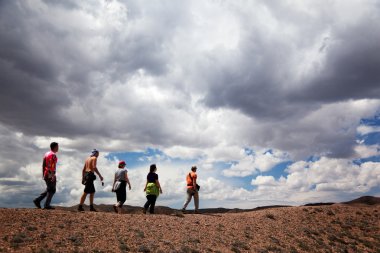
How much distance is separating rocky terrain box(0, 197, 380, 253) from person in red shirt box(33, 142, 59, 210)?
554 mm

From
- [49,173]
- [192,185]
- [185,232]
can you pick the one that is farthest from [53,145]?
[192,185]

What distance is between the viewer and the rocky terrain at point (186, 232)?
10.6 m

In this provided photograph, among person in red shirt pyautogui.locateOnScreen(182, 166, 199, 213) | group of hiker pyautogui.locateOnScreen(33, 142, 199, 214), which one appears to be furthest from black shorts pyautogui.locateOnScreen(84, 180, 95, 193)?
person in red shirt pyautogui.locateOnScreen(182, 166, 199, 213)

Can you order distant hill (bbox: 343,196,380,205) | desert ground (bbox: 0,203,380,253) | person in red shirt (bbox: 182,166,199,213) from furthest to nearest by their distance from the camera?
distant hill (bbox: 343,196,380,205) → person in red shirt (bbox: 182,166,199,213) → desert ground (bbox: 0,203,380,253)

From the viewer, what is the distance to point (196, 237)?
42.9ft

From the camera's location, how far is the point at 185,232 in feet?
43.8

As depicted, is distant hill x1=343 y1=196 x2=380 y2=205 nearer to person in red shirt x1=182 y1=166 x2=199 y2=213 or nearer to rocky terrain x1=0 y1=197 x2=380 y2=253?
rocky terrain x1=0 y1=197 x2=380 y2=253

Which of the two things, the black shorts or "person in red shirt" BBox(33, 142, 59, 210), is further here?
the black shorts

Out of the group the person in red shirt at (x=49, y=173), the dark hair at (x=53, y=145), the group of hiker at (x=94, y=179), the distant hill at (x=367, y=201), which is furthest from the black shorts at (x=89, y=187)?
the distant hill at (x=367, y=201)

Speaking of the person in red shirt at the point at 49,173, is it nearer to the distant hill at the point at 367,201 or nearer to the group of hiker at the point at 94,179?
the group of hiker at the point at 94,179

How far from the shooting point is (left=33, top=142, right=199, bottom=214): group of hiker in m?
12.7

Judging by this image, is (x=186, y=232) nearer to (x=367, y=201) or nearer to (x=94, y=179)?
(x=94, y=179)

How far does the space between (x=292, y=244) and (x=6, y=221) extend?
12.1 metres

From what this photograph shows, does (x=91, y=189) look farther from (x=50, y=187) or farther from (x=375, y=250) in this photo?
(x=375, y=250)
